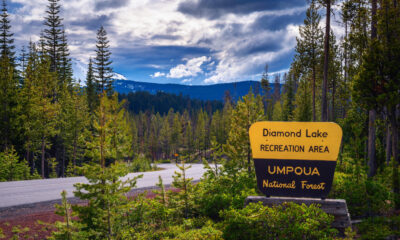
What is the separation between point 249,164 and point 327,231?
6.41 m

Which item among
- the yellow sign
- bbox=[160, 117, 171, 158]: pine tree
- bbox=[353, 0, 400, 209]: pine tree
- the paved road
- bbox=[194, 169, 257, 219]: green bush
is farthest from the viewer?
bbox=[160, 117, 171, 158]: pine tree

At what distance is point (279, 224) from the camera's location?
6.11m

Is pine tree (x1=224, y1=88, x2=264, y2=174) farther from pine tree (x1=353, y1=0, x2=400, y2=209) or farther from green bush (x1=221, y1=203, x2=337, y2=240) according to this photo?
green bush (x1=221, y1=203, x2=337, y2=240)

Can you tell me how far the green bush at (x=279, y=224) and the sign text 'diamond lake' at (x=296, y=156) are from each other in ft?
4.09

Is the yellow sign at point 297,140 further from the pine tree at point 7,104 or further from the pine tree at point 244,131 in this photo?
the pine tree at point 7,104

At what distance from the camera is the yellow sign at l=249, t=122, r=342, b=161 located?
7.42 m

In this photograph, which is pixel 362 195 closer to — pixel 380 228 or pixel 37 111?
pixel 380 228

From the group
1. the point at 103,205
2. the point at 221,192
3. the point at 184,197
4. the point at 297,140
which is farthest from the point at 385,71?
the point at 103,205

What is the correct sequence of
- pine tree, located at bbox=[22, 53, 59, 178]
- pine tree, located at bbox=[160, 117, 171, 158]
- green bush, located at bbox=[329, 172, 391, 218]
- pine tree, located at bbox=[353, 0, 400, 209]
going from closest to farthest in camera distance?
green bush, located at bbox=[329, 172, 391, 218] < pine tree, located at bbox=[353, 0, 400, 209] < pine tree, located at bbox=[22, 53, 59, 178] < pine tree, located at bbox=[160, 117, 171, 158]

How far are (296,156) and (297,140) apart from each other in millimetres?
458

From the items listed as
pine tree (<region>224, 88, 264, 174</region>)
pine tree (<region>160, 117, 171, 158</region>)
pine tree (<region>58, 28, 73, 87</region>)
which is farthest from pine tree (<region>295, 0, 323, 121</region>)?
pine tree (<region>160, 117, 171, 158</region>)

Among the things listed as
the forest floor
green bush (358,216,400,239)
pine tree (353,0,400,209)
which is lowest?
the forest floor

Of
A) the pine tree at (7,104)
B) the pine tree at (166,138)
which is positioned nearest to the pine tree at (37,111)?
the pine tree at (7,104)

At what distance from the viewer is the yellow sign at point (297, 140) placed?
742 cm
